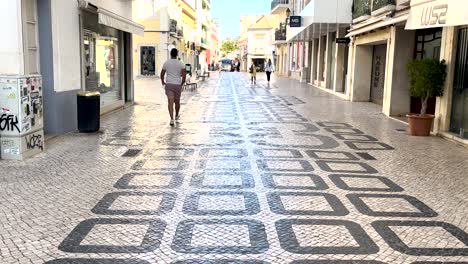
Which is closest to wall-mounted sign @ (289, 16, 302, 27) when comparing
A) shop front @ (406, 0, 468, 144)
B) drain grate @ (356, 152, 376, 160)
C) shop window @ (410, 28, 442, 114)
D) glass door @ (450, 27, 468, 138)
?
shop window @ (410, 28, 442, 114)

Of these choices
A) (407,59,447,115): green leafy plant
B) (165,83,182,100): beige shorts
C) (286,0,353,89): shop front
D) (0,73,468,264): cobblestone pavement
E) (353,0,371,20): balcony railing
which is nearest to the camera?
(0,73,468,264): cobblestone pavement

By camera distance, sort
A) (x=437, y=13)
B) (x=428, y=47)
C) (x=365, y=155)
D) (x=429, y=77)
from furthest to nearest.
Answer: (x=428, y=47) < (x=429, y=77) < (x=437, y=13) < (x=365, y=155)

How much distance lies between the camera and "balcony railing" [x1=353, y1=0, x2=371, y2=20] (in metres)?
17.5

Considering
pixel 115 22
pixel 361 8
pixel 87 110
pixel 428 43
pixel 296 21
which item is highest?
pixel 296 21

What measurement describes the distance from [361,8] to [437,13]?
347 inches

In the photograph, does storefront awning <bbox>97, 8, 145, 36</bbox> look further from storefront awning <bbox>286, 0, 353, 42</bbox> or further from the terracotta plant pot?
storefront awning <bbox>286, 0, 353, 42</bbox>

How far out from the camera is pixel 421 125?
1120 centimetres

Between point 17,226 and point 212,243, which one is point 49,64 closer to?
point 17,226

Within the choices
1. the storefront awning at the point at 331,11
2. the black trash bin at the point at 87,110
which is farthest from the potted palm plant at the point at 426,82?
the storefront awning at the point at 331,11

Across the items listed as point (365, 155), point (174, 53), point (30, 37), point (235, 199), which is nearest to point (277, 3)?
point (174, 53)

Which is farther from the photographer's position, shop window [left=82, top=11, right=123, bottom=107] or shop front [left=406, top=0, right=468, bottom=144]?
shop window [left=82, top=11, right=123, bottom=107]

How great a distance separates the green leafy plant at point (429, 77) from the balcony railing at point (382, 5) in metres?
3.82

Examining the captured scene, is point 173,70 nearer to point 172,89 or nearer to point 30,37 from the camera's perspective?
point 172,89

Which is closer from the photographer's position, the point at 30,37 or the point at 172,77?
the point at 30,37
